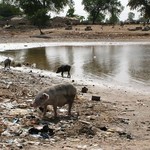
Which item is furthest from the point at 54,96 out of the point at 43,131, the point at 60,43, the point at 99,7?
the point at 99,7

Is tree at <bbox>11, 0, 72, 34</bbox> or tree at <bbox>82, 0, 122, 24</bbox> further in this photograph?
tree at <bbox>82, 0, 122, 24</bbox>

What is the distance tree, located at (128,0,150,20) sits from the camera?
203ft

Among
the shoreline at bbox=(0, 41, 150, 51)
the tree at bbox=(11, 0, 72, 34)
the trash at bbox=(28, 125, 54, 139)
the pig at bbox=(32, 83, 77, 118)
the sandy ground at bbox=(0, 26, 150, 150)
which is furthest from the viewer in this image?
the tree at bbox=(11, 0, 72, 34)

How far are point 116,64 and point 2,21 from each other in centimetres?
5017

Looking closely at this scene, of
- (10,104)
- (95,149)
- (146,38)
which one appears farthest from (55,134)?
(146,38)

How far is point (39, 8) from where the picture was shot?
6619cm

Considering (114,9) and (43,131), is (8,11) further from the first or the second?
(43,131)

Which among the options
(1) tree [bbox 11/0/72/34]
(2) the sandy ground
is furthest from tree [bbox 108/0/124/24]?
(2) the sandy ground

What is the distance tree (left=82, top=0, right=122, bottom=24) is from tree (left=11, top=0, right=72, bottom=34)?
241 inches

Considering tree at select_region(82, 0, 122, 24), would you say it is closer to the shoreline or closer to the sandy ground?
the shoreline

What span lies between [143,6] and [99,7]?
945 inches

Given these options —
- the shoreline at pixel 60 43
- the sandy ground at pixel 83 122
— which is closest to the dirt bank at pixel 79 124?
the sandy ground at pixel 83 122

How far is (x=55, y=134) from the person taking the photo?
31.0 feet

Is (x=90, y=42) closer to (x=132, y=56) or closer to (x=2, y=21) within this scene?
(x=132, y=56)
